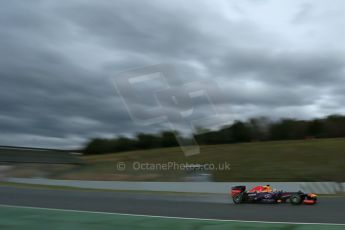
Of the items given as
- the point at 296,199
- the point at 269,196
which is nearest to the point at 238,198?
the point at 269,196

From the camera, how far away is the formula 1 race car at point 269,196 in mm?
13070

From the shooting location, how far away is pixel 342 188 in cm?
1952

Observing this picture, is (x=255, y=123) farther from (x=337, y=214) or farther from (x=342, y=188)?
(x=337, y=214)

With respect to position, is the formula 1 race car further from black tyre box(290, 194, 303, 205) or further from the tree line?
the tree line

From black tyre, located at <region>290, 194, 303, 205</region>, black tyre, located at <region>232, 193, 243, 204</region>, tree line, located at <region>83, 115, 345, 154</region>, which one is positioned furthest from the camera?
tree line, located at <region>83, 115, 345, 154</region>

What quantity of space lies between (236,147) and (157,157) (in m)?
7.81

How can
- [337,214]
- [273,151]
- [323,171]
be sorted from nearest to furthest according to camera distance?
1. [337,214]
2. [323,171]
3. [273,151]

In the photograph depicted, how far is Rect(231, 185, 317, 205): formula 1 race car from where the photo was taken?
515 inches

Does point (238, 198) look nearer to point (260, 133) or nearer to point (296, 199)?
point (296, 199)

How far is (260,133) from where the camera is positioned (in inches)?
2105

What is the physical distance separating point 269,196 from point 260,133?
40.8m

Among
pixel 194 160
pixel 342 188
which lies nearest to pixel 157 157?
pixel 194 160

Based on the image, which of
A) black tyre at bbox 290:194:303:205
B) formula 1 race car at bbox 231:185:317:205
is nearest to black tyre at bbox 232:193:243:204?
formula 1 race car at bbox 231:185:317:205

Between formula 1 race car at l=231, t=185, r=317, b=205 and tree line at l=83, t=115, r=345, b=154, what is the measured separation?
33618 mm
